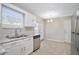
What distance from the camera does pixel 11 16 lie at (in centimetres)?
143

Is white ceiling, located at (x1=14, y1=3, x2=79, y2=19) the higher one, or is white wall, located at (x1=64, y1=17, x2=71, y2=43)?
white ceiling, located at (x1=14, y1=3, x2=79, y2=19)

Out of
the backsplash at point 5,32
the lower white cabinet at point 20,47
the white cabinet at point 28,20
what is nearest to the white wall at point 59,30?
the white cabinet at point 28,20

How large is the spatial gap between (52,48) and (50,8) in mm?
833

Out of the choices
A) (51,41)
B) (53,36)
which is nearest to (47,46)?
(51,41)

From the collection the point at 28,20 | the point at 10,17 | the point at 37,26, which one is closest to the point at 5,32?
the point at 10,17

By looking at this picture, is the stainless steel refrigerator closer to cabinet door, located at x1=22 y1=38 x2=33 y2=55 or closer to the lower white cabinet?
the lower white cabinet

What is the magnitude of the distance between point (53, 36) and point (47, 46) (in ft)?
0.90

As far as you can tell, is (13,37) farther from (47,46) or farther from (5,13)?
(47,46)

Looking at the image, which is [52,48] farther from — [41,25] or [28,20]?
[28,20]

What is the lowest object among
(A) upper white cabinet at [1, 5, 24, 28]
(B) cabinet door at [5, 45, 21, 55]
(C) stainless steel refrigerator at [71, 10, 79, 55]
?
(B) cabinet door at [5, 45, 21, 55]

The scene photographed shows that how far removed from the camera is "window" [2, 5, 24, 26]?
4.40 feet

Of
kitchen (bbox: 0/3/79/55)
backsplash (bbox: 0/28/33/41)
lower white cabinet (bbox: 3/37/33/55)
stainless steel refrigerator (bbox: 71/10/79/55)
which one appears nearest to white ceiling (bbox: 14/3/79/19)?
kitchen (bbox: 0/3/79/55)

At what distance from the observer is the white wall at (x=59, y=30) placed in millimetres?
1435

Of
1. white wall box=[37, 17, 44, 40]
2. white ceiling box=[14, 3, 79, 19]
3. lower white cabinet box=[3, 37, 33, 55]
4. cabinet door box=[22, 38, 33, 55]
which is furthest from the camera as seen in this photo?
cabinet door box=[22, 38, 33, 55]
